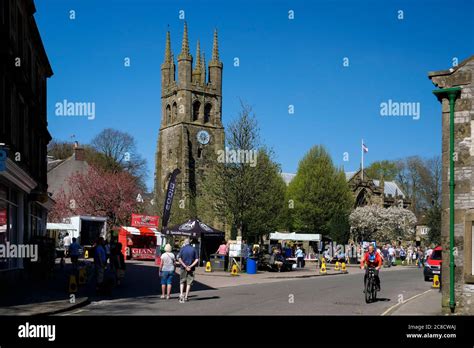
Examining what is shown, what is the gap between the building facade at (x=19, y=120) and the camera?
68.1ft

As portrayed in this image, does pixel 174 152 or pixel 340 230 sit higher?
pixel 174 152

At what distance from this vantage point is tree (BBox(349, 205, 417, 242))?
8138cm

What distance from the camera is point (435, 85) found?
49.8 ft

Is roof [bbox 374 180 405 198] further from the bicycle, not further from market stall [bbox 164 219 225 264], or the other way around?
the bicycle

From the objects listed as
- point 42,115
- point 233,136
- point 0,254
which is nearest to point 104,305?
point 0,254

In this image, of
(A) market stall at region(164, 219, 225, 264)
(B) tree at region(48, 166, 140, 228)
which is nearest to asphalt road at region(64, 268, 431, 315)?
(A) market stall at region(164, 219, 225, 264)

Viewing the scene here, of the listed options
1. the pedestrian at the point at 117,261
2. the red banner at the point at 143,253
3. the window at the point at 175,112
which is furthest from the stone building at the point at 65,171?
the pedestrian at the point at 117,261

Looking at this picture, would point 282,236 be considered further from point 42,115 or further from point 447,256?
point 447,256

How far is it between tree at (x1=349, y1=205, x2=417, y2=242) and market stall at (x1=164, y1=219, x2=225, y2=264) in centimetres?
4523

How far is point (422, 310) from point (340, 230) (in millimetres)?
44904

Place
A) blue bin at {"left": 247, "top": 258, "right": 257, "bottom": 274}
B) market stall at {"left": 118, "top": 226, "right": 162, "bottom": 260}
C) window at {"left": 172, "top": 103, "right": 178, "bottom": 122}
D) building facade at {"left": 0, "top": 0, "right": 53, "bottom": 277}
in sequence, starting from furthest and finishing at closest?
window at {"left": 172, "top": 103, "right": 178, "bottom": 122}, market stall at {"left": 118, "top": 226, "right": 162, "bottom": 260}, blue bin at {"left": 247, "top": 258, "right": 257, "bottom": 274}, building facade at {"left": 0, "top": 0, "right": 53, "bottom": 277}

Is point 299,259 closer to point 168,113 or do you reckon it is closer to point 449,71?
point 449,71

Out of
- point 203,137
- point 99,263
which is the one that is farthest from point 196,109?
point 99,263

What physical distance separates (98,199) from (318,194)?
24363 mm
